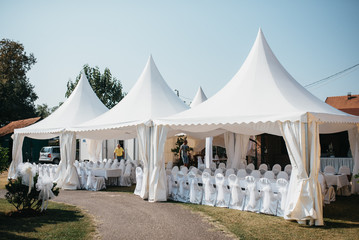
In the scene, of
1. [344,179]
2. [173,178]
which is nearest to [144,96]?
[173,178]

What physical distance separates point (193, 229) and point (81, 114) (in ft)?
34.0

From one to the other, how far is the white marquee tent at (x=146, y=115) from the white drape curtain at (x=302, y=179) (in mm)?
3828

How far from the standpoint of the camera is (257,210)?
783cm

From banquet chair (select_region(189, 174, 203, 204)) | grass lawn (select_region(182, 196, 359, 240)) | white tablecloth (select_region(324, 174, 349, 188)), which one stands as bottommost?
grass lawn (select_region(182, 196, 359, 240))

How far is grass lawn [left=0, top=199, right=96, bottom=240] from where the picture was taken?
5.86m

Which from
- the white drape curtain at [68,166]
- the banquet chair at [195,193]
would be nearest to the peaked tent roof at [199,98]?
the white drape curtain at [68,166]

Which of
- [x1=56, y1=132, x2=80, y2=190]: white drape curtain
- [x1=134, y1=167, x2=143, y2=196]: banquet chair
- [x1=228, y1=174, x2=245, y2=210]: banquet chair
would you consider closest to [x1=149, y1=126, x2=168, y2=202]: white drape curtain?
[x1=134, y1=167, x2=143, y2=196]: banquet chair

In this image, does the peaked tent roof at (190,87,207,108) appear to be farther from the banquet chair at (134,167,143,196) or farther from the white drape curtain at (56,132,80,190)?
the banquet chair at (134,167,143,196)

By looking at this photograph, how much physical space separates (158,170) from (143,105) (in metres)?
3.25

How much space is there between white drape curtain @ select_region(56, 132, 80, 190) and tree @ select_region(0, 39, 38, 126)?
23.0 meters

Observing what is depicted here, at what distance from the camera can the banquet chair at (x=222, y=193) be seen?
28.0 ft

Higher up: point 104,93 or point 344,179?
point 104,93

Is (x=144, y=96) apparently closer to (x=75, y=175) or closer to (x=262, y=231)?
(x=75, y=175)

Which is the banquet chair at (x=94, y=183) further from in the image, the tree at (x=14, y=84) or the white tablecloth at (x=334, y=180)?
the tree at (x=14, y=84)
